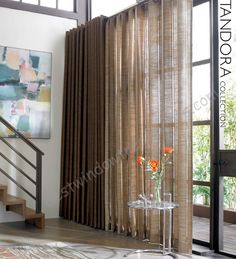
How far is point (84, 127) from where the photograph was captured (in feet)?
19.4

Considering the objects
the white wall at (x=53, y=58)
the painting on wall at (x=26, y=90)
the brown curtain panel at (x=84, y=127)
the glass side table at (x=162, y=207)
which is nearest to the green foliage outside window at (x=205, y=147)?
the glass side table at (x=162, y=207)

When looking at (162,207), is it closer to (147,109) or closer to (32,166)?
(147,109)

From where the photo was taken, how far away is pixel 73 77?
6219mm

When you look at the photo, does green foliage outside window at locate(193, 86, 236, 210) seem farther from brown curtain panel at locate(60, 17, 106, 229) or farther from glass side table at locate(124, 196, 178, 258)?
brown curtain panel at locate(60, 17, 106, 229)

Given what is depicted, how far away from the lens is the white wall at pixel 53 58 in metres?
6.14

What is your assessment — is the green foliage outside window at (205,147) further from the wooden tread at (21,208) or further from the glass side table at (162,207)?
the wooden tread at (21,208)

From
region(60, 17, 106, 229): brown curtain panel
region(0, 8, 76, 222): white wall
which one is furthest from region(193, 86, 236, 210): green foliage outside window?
region(0, 8, 76, 222): white wall

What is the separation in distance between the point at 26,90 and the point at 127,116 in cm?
171

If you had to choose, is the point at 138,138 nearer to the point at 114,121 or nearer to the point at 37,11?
the point at 114,121

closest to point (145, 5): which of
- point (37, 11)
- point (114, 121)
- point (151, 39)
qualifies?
point (151, 39)

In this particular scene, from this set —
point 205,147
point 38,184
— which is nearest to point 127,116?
point 205,147

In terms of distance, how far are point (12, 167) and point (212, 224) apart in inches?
117

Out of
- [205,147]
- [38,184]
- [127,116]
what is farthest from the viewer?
[38,184]

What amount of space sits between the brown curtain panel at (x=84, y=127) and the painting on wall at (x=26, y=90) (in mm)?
300
